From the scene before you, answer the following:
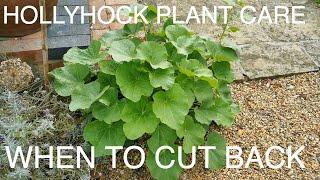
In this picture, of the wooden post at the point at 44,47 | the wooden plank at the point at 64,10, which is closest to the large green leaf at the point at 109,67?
the wooden post at the point at 44,47

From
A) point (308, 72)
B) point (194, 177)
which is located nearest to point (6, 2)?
point (194, 177)

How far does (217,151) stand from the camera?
103 inches

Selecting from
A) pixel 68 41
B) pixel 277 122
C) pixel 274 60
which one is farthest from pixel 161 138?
pixel 274 60

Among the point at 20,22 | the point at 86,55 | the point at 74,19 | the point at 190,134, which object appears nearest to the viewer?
the point at 190,134

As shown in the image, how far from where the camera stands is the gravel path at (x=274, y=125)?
2.63 m

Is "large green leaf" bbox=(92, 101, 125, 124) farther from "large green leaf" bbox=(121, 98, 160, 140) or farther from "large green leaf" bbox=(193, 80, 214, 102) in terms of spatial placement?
"large green leaf" bbox=(193, 80, 214, 102)

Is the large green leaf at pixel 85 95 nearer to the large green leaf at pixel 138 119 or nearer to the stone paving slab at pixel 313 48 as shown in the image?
the large green leaf at pixel 138 119

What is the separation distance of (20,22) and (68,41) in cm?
27

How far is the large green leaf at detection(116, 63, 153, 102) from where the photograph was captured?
2.43 meters

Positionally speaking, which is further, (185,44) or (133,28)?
(133,28)

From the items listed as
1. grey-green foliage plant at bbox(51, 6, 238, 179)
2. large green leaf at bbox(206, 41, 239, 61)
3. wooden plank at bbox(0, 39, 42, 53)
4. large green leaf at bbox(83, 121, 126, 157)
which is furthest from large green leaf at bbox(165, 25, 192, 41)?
wooden plank at bbox(0, 39, 42, 53)

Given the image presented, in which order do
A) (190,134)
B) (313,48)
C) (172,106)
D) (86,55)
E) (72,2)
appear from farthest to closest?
(313,48), (72,2), (86,55), (190,134), (172,106)

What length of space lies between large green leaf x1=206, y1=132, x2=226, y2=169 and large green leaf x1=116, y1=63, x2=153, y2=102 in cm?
42

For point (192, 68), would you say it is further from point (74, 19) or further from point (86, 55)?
point (74, 19)
